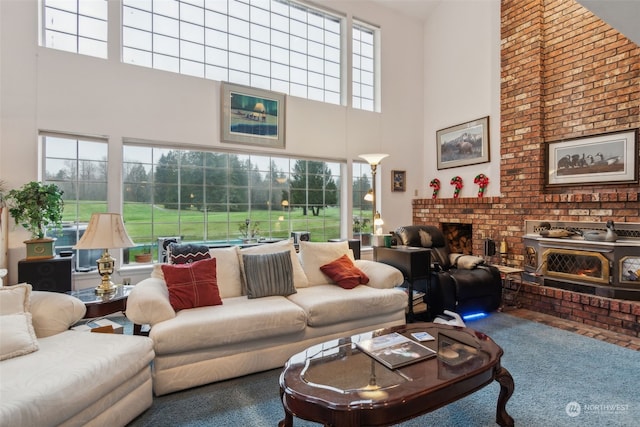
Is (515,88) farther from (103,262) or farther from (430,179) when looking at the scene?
(103,262)

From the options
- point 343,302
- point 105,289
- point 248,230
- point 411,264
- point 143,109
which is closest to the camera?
point 105,289

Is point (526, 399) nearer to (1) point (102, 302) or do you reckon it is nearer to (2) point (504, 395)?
(2) point (504, 395)

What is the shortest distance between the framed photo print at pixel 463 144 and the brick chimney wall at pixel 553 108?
0.30 meters

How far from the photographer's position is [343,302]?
2.67 m

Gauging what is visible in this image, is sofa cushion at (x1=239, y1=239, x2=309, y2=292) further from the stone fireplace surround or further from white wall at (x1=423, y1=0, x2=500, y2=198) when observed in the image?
white wall at (x1=423, y1=0, x2=500, y2=198)

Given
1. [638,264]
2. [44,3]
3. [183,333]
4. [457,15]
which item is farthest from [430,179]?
[44,3]

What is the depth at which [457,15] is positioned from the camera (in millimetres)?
5285

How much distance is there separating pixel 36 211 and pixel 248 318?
2534 mm

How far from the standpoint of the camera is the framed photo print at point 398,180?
574 cm

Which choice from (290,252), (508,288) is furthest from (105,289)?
(508,288)

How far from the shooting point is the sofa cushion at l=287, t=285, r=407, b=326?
2564 millimetres

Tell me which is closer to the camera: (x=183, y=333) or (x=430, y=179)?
(x=183, y=333)

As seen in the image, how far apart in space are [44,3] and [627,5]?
5279 mm

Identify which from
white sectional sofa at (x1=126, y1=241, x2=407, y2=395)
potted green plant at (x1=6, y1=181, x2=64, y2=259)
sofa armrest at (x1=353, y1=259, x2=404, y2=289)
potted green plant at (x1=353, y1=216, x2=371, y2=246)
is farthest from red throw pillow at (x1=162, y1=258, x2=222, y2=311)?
potted green plant at (x1=353, y1=216, x2=371, y2=246)
